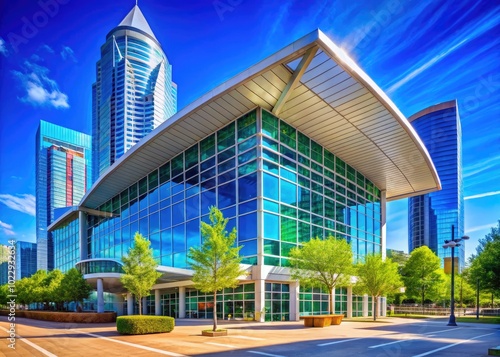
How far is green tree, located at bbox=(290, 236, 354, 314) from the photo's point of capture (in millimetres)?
25250

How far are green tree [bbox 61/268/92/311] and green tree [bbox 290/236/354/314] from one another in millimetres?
21057

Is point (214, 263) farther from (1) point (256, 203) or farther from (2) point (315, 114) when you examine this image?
(2) point (315, 114)

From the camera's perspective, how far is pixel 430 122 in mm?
63906

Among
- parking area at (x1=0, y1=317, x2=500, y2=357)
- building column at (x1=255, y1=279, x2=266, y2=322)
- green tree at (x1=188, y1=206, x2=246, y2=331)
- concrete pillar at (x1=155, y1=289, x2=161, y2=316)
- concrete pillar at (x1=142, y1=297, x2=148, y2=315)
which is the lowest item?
concrete pillar at (x1=142, y1=297, x2=148, y2=315)

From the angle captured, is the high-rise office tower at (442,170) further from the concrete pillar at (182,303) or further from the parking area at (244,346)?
the parking area at (244,346)

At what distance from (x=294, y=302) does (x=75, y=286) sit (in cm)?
2090

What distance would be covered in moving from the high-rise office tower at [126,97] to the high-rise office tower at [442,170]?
299 ft

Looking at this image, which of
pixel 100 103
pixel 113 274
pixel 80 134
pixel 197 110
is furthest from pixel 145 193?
pixel 100 103

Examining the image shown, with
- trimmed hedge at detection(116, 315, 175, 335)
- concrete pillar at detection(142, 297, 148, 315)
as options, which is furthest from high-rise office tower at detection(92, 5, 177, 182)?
trimmed hedge at detection(116, 315, 175, 335)

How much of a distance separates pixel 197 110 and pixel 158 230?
49.0 feet

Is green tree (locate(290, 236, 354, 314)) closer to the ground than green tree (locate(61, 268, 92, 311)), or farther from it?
farther from it

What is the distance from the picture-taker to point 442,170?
165 feet

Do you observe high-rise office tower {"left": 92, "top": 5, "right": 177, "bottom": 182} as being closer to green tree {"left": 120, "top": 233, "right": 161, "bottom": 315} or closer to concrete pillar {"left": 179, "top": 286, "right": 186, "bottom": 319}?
concrete pillar {"left": 179, "top": 286, "right": 186, "bottom": 319}

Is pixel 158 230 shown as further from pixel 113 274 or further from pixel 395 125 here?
pixel 395 125
